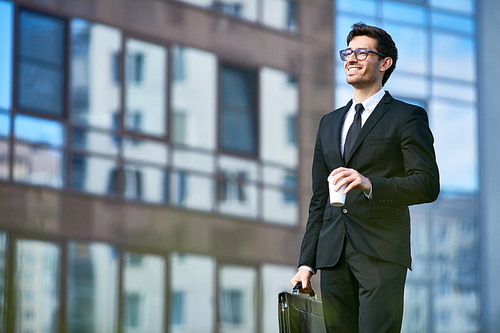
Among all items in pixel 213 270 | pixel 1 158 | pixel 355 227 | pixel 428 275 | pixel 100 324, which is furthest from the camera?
pixel 428 275

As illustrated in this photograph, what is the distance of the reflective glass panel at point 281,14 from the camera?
15.5 metres

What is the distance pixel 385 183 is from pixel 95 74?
33.7 feet

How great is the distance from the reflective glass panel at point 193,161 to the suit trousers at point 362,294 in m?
10.5

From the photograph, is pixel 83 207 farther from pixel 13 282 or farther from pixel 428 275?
pixel 428 275

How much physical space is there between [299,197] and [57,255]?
5.11m

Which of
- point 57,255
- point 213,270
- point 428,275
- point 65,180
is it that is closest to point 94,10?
point 65,180

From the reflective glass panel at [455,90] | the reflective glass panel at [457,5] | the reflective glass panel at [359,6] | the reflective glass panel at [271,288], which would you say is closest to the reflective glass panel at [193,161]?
the reflective glass panel at [271,288]

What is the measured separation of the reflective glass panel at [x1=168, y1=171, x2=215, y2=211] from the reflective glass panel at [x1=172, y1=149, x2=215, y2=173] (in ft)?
0.43

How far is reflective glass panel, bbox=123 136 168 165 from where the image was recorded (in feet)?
43.8

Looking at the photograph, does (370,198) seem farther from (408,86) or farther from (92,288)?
(408,86)

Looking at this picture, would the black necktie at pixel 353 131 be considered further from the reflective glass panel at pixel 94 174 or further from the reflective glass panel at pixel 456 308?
the reflective glass panel at pixel 456 308

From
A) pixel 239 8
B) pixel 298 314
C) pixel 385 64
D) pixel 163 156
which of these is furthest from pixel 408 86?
pixel 298 314

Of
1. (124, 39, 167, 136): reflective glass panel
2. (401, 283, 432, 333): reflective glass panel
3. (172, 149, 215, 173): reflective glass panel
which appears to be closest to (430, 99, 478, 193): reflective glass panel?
(401, 283, 432, 333): reflective glass panel

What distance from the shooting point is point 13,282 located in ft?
39.4
